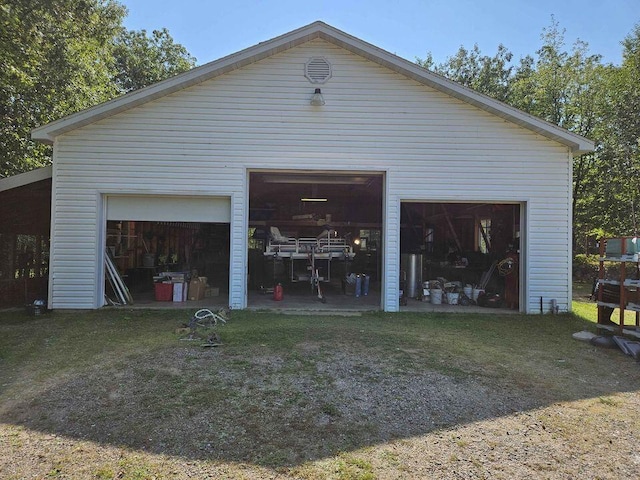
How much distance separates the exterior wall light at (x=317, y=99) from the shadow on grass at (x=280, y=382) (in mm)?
4321

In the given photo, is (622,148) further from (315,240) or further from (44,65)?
(44,65)

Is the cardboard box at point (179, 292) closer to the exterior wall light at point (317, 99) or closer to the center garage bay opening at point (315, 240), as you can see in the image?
the center garage bay opening at point (315, 240)

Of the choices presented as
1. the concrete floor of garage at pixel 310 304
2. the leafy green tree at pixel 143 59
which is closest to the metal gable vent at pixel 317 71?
the concrete floor of garage at pixel 310 304

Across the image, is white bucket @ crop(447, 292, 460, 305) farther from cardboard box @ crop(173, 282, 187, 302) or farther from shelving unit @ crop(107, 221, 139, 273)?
shelving unit @ crop(107, 221, 139, 273)

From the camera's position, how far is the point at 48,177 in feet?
25.4

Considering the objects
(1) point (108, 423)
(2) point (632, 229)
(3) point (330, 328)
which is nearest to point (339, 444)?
(1) point (108, 423)

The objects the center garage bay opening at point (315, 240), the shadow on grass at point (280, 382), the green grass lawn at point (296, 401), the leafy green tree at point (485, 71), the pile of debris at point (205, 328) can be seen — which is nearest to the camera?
the green grass lawn at point (296, 401)

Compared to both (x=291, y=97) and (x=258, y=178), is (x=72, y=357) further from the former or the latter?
(x=258, y=178)

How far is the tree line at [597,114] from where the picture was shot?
51.8ft

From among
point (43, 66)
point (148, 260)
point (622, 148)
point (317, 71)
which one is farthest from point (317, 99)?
point (622, 148)

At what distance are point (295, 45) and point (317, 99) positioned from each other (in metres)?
1.25

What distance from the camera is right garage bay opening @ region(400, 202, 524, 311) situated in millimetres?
8719

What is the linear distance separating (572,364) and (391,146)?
193 inches

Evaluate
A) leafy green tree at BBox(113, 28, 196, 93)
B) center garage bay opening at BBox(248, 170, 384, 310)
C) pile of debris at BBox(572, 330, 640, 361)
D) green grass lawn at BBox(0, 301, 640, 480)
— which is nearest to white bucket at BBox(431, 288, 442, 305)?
center garage bay opening at BBox(248, 170, 384, 310)
